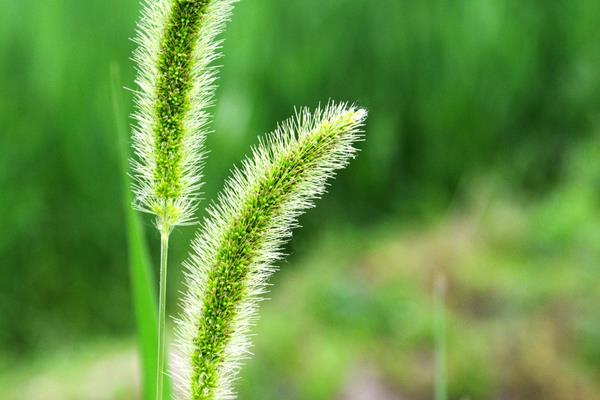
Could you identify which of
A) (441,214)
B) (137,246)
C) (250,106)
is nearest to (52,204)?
(250,106)

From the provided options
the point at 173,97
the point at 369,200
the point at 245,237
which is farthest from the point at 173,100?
A: the point at 369,200

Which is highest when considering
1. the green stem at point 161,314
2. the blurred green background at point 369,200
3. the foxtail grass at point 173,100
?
the blurred green background at point 369,200

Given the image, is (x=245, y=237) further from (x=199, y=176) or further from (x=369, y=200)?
(x=369, y=200)

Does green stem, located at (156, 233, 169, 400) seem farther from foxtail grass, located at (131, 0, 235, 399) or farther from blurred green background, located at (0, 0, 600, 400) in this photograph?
blurred green background, located at (0, 0, 600, 400)

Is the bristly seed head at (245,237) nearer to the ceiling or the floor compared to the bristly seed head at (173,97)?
nearer to the floor

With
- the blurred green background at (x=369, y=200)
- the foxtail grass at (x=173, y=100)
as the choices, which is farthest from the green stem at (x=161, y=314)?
the blurred green background at (x=369, y=200)

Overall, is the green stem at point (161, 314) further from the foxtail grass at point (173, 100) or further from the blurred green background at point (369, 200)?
the blurred green background at point (369, 200)

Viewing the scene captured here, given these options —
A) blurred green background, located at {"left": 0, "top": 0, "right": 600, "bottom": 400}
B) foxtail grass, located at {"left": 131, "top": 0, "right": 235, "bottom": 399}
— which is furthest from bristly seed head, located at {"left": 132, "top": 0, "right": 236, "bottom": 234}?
blurred green background, located at {"left": 0, "top": 0, "right": 600, "bottom": 400}

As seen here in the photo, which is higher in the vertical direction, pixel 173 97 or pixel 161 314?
pixel 173 97
